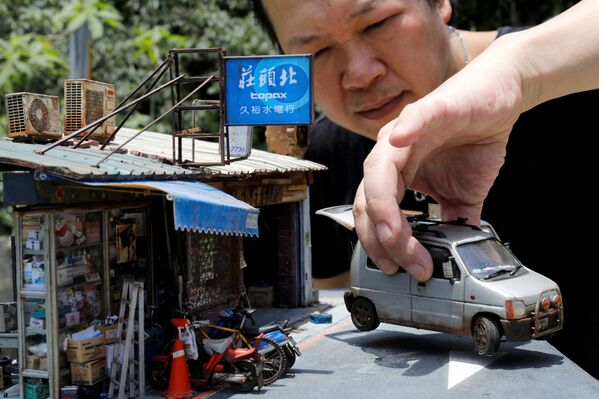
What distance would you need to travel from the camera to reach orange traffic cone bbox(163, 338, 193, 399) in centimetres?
778

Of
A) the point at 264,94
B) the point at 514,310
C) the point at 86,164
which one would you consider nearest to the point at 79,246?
the point at 86,164

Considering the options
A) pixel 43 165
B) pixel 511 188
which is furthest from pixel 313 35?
pixel 43 165

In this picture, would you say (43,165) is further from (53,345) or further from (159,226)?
(159,226)

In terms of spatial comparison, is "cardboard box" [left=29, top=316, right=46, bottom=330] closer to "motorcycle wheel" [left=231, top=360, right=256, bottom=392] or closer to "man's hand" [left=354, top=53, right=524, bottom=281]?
"motorcycle wheel" [left=231, top=360, right=256, bottom=392]

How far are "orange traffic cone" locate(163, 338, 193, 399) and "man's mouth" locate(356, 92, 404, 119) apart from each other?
450 cm

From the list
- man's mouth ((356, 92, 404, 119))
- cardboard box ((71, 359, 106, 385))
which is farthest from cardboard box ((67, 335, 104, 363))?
man's mouth ((356, 92, 404, 119))

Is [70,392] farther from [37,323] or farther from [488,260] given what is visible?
[488,260]

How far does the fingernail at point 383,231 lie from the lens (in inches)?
119

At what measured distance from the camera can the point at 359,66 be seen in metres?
4.21

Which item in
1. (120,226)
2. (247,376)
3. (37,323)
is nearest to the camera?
(247,376)

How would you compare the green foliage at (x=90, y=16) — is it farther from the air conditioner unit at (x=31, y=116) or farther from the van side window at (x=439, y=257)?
the van side window at (x=439, y=257)

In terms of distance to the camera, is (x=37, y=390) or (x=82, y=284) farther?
(x=82, y=284)

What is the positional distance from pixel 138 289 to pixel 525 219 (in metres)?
4.41

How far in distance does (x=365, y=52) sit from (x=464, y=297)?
13.4ft
